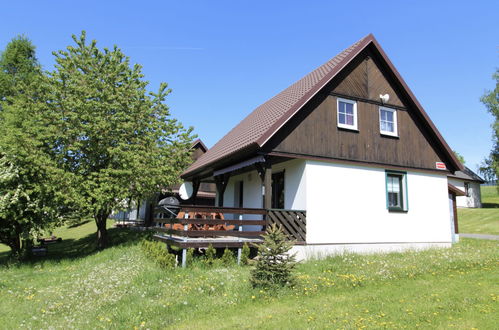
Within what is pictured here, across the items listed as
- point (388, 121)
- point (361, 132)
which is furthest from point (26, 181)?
point (388, 121)

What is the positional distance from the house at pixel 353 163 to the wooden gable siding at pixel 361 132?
0.04 m

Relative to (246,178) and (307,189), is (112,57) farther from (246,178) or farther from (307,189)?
(307,189)

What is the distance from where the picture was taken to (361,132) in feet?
41.7

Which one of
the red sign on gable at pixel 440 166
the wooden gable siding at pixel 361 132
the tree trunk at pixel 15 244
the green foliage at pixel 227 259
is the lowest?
the tree trunk at pixel 15 244

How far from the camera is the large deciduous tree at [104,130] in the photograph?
15.0 meters

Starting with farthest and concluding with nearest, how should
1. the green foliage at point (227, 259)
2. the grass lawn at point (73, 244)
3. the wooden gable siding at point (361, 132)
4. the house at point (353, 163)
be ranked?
the grass lawn at point (73, 244)
the wooden gable siding at point (361, 132)
the house at point (353, 163)
the green foliage at point (227, 259)

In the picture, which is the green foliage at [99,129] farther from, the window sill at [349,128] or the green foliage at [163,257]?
the window sill at [349,128]

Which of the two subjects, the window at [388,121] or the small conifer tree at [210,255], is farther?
the window at [388,121]

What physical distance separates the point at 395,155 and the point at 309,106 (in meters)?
4.15

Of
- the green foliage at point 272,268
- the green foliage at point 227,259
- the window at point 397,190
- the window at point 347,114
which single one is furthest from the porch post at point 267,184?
the window at point 397,190

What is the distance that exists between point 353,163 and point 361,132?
50.9 inches

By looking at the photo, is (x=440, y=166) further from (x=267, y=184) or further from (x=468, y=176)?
(x=468, y=176)

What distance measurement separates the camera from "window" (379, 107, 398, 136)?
13359mm

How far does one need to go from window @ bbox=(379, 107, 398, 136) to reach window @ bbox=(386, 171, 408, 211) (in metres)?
1.64
